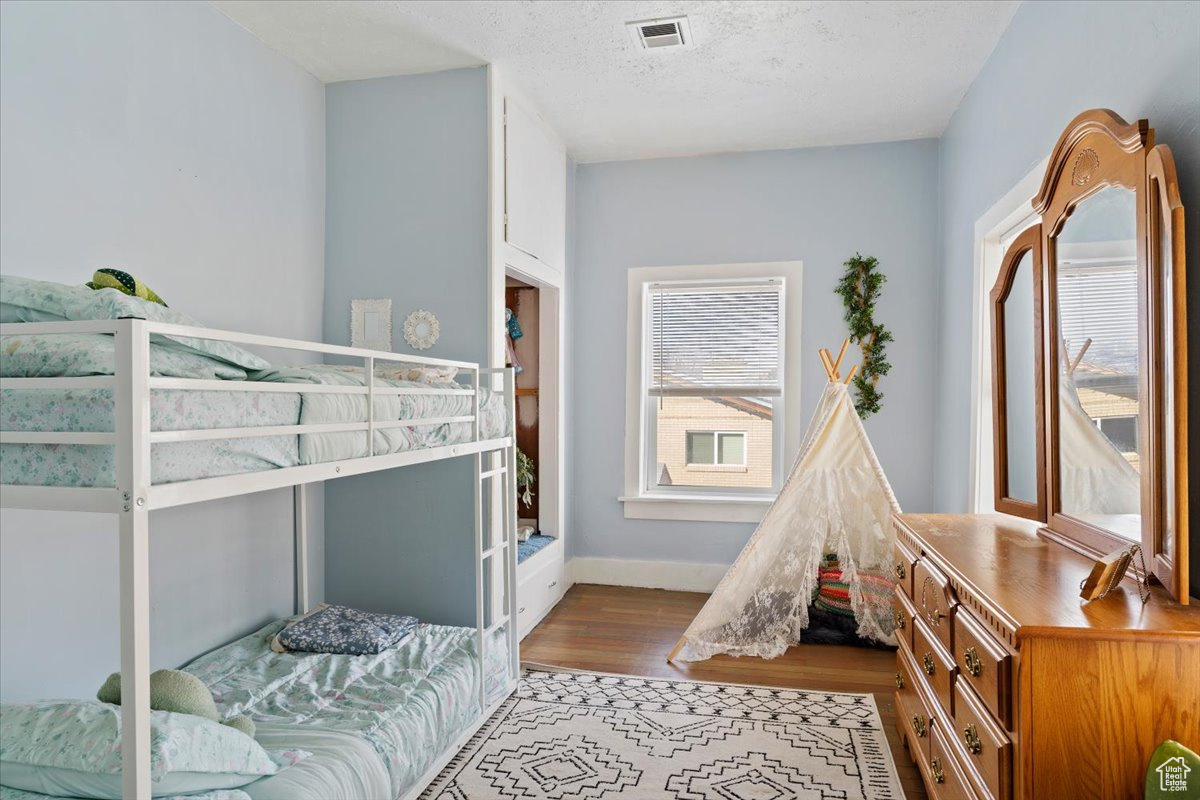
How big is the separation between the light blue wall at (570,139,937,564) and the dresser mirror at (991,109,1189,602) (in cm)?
168

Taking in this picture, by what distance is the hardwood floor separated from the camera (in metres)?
→ 3.08

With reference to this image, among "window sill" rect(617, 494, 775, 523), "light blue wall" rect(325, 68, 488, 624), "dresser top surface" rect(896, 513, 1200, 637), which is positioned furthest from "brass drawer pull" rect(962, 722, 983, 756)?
"window sill" rect(617, 494, 775, 523)

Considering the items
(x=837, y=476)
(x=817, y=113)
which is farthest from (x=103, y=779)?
(x=817, y=113)

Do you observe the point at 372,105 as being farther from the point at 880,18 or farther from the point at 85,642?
the point at 85,642

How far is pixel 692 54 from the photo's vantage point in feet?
10.1

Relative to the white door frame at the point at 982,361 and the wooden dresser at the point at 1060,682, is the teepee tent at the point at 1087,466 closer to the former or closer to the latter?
the wooden dresser at the point at 1060,682

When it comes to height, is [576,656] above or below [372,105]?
below

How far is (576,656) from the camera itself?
3361 millimetres

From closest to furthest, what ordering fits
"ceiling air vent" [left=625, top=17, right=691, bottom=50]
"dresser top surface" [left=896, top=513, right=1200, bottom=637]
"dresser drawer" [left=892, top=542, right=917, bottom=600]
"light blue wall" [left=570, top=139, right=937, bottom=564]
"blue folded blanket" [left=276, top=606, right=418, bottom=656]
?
"dresser top surface" [left=896, top=513, right=1200, bottom=637], "dresser drawer" [left=892, top=542, right=917, bottom=600], "blue folded blanket" [left=276, top=606, right=418, bottom=656], "ceiling air vent" [left=625, top=17, right=691, bottom=50], "light blue wall" [left=570, top=139, right=937, bottom=564]

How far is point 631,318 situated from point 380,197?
1716 mm

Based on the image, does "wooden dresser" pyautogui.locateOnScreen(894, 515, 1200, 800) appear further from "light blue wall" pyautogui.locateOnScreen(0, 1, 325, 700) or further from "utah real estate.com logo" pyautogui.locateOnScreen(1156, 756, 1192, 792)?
"light blue wall" pyautogui.locateOnScreen(0, 1, 325, 700)

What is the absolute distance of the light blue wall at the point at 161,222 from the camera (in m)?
2.05

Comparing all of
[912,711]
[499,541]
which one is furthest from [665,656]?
[912,711]

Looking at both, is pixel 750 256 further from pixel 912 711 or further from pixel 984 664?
pixel 984 664
